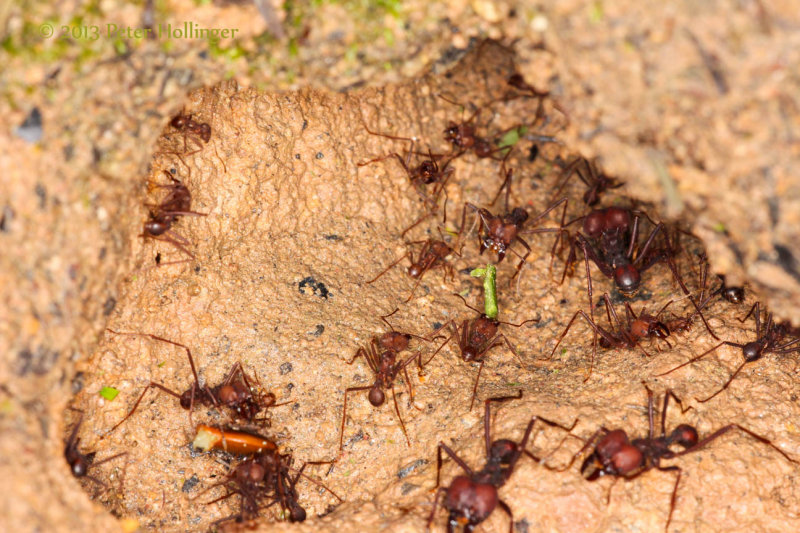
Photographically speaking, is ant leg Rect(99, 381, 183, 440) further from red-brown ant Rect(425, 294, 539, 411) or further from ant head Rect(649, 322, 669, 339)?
ant head Rect(649, 322, 669, 339)

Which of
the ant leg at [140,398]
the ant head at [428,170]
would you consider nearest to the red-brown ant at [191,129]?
the ant leg at [140,398]

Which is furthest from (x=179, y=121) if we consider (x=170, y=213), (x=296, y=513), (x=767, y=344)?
(x=767, y=344)

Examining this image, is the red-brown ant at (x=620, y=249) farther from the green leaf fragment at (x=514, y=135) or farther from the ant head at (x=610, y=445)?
the ant head at (x=610, y=445)

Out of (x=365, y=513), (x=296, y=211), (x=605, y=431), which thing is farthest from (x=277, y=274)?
(x=605, y=431)

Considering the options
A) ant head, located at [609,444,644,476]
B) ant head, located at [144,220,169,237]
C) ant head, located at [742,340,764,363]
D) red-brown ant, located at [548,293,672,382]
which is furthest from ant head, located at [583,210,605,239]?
ant head, located at [144,220,169,237]

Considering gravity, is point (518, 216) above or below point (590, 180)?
below

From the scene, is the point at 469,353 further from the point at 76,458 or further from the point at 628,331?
the point at 76,458
